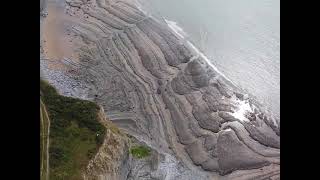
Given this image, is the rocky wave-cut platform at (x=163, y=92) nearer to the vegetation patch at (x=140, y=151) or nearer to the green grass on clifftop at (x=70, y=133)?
the vegetation patch at (x=140, y=151)

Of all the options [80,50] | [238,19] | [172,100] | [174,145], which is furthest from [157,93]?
[238,19]

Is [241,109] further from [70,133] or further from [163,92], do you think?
[70,133]

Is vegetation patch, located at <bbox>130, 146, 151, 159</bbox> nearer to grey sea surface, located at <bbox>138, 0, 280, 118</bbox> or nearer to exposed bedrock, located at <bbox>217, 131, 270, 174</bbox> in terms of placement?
exposed bedrock, located at <bbox>217, 131, 270, 174</bbox>

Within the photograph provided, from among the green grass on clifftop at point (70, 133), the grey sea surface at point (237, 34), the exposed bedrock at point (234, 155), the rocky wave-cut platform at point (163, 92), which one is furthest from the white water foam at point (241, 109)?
the green grass on clifftop at point (70, 133)

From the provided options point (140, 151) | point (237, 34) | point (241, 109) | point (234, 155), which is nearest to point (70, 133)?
point (140, 151)

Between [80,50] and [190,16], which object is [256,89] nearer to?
[190,16]

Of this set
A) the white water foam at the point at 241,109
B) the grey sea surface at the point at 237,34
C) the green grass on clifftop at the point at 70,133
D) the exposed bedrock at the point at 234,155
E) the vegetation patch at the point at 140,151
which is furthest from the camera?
the grey sea surface at the point at 237,34
